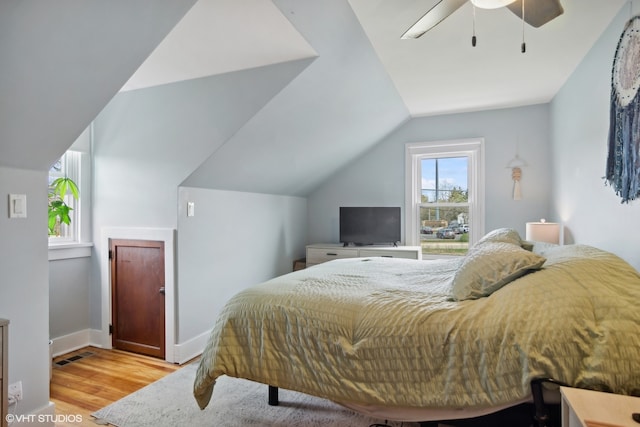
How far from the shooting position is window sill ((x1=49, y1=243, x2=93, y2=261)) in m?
3.07

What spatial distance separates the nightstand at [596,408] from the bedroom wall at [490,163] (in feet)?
11.3

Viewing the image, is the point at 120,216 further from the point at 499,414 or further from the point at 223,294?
the point at 499,414

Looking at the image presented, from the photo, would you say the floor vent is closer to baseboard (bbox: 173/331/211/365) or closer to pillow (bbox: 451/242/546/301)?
baseboard (bbox: 173/331/211/365)

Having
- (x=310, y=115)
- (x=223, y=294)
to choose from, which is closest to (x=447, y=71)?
(x=310, y=115)

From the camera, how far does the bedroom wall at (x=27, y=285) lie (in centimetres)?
183

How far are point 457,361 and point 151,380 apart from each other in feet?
7.52

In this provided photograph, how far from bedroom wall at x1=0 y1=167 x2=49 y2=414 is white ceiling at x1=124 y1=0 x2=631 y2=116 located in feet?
3.97

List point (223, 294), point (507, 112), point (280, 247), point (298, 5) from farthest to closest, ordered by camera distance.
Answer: point (280, 247) < point (507, 112) < point (223, 294) < point (298, 5)

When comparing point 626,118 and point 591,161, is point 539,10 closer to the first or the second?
point 626,118

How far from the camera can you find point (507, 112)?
14.0ft

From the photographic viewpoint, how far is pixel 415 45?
8.87 feet

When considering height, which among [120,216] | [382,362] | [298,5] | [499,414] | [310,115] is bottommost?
[499,414]

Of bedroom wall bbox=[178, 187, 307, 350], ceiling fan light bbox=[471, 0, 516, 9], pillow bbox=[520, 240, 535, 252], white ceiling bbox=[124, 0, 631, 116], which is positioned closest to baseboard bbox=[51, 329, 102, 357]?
bedroom wall bbox=[178, 187, 307, 350]

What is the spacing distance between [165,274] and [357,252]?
2.29 metres
